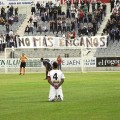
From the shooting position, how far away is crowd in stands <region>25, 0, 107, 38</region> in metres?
60.8

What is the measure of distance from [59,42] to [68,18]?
31.5 ft

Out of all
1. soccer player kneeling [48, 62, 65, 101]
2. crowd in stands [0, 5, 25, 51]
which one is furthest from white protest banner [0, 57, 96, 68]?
soccer player kneeling [48, 62, 65, 101]

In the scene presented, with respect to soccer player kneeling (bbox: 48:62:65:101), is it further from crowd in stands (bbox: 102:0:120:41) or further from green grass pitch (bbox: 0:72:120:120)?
crowd in stands (bbox: 102:0:120:41)

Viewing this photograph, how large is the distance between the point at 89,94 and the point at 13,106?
19.6 feet

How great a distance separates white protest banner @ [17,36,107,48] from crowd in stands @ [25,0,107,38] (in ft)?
8.30

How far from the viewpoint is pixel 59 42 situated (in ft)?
181

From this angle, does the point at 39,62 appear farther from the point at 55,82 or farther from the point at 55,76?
the point at 55,82

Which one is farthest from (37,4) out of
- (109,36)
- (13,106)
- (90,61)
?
(13,106)

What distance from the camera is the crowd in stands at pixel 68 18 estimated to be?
6078 cm

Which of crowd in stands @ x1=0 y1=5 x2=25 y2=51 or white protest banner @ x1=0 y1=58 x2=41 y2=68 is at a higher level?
crowd in stands @ x1=0 y1=5 x2=25 y2=51

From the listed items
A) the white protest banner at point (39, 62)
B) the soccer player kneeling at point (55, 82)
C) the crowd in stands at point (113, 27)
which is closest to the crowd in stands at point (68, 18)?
the crowd in stands at point (113, 27)

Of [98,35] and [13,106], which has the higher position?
[98,35]

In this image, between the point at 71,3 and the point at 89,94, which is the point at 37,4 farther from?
the point at 89,94

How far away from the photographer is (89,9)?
6588 centimetres
